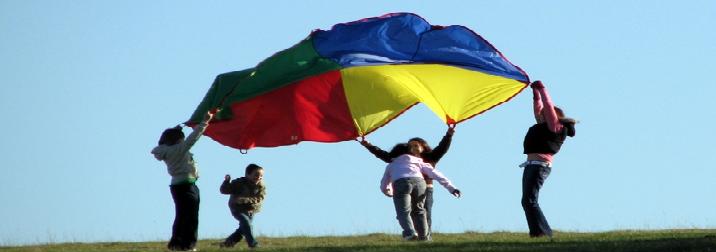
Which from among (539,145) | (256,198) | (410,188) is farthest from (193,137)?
(539,145)

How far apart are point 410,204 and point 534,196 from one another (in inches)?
63.5

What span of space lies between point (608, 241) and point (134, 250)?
6408 millimetres

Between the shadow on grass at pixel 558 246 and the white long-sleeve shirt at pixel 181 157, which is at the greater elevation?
the white long-sleeve shirt at pixel 181 157

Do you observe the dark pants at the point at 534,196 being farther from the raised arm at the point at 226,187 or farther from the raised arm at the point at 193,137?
the raised arm at the point at 193,137

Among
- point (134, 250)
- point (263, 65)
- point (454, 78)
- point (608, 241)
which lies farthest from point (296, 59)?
point (608, 241)

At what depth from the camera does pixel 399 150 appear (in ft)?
78.1

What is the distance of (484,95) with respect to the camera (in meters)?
25.5

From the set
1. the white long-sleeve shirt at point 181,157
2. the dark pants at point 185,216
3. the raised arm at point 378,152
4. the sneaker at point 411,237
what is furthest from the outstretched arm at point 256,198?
A: the sneaker at point 411,237

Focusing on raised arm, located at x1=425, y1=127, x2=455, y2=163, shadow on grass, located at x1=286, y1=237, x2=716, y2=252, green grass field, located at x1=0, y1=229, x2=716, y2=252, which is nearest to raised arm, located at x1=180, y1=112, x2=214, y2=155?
green grass field, located at x1=0, y1=229, x2=716, y2=252

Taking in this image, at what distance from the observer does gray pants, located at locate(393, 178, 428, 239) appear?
23.0m

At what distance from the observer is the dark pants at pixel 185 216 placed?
21906 millimetres

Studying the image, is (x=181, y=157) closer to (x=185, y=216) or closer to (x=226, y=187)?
(x=185, y=216)

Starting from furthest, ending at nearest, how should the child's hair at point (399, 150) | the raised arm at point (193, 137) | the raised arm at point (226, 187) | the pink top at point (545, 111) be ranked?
1. the child's hair at point (399, 150)
2. the raised arm at point (226, 187)
3. the pink top at point (545, 111)
4. the raised arm at point (193, 137)

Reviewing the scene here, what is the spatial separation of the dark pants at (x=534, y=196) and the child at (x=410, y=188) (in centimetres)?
88
